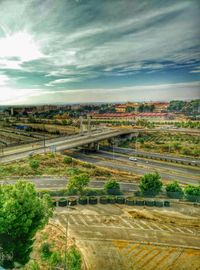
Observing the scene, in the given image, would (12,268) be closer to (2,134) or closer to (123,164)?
(123,164)

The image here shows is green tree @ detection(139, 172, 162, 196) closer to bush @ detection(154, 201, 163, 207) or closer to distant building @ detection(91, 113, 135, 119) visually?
bush @ detection(154, 201, 163, 207)

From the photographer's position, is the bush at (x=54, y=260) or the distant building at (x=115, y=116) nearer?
the bush at (x=54, y=260)

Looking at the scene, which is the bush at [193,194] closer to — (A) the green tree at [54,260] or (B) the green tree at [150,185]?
(B) the green tree at [150,185]

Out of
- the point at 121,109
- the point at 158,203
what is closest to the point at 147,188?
the point at 158,203

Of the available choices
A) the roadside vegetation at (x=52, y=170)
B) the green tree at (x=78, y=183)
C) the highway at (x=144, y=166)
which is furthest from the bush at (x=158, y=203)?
the highway at (x=144, y=166)

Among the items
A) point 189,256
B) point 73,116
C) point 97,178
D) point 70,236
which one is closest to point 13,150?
point 97,178

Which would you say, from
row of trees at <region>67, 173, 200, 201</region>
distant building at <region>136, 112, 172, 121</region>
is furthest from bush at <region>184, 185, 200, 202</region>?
distant building at <region>136, 112, 172, 121</region>
